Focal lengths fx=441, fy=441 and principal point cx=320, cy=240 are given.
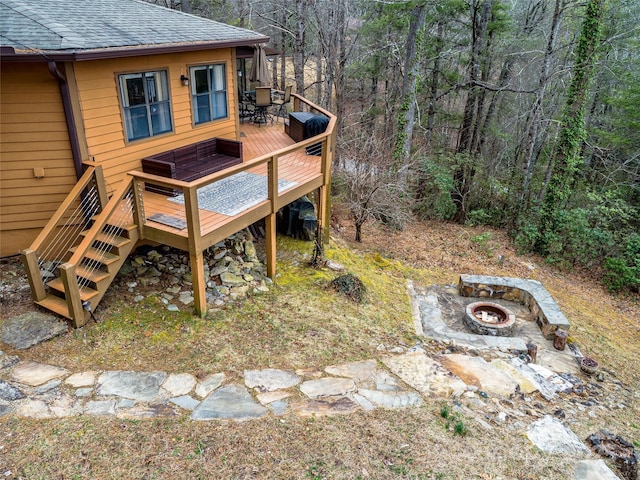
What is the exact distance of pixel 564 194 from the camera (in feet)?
42.5

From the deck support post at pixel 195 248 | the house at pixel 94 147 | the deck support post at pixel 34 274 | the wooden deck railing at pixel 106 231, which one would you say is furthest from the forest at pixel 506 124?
the deck support post at pixel 34 274

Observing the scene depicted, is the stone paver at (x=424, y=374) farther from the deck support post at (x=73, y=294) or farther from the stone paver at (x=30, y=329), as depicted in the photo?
the stone paver at (x=30, y=329)

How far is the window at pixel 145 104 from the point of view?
7.25m

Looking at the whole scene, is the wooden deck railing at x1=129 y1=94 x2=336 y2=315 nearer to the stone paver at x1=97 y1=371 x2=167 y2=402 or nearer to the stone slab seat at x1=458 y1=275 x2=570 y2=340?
the stone paver at x1=97 y1=371 x2=167 y2=402

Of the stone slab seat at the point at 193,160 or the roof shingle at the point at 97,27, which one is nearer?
the roof shingle at the point at 97,27

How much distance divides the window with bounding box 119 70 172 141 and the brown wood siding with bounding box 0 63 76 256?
3.59 ft

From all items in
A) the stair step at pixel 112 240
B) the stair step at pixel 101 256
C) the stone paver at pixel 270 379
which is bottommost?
the stone paver at pixel 270 379

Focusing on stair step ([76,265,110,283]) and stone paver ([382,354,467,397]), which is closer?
stone paver ([382,354,467,397])

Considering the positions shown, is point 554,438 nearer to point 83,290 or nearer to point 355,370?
point 355,370

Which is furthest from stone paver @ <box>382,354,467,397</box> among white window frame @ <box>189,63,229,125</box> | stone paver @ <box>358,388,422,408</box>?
white window frame @ <box>189,63,229,125</box>

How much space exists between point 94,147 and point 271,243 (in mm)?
3246

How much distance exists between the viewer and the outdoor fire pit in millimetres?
8438

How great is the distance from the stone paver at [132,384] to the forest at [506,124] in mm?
7926

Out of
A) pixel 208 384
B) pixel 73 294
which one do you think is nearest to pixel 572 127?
pixel 208 384
